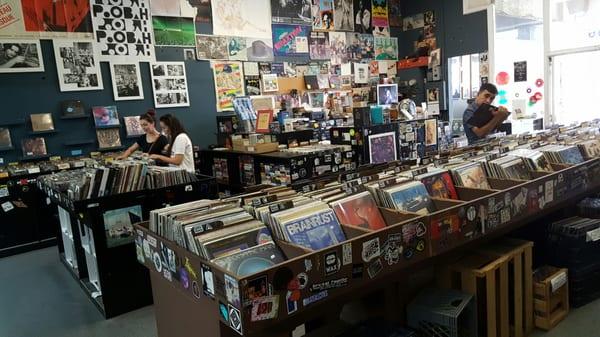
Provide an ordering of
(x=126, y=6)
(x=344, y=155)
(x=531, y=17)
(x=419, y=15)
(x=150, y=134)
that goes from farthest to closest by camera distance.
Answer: (x=419, y=15) → (x=531, y=17) → (x=126, y=6) → (x=150, y=134) → (x=344, y=155)

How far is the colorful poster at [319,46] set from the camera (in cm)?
824

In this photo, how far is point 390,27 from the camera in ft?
31.3

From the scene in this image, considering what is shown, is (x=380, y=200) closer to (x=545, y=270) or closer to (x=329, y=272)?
(x=329, y=272)

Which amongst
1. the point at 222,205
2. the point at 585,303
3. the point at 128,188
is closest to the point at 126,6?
the point at 128,188

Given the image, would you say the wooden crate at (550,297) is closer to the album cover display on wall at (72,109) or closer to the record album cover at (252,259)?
the record album cover at (252,259)

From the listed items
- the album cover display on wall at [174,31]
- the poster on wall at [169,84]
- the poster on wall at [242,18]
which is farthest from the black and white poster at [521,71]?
the poster on wall at [169,84]

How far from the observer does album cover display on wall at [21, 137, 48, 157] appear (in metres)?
5.64

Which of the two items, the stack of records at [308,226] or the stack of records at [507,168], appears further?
the stack of records at [507,168]

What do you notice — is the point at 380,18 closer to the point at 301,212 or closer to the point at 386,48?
the point at 386,48

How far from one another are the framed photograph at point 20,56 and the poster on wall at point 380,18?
6.14 meters

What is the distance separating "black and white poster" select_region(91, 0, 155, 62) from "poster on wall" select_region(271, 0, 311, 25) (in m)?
2.21

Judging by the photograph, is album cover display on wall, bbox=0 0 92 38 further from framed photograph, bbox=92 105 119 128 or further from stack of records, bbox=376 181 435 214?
stack of records, bbox=376 181 435 214

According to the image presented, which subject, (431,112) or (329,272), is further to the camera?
(431,112)

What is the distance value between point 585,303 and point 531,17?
6348 mm
